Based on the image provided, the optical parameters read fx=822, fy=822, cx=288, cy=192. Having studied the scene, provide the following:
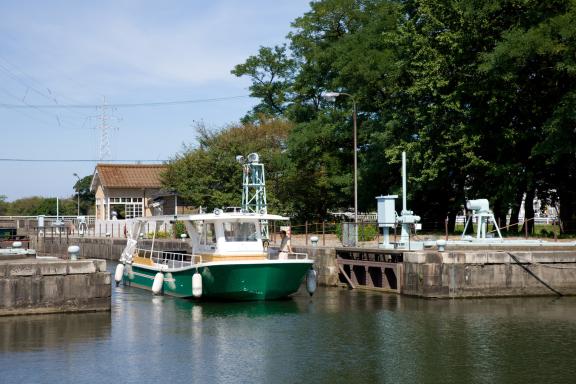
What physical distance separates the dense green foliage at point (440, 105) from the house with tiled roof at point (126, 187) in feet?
87.8

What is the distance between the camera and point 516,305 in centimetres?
2914

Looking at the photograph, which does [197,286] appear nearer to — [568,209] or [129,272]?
[129,272]

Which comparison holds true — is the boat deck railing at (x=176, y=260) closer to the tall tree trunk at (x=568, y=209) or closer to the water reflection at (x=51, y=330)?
the water reflection at (x=51, y=330)

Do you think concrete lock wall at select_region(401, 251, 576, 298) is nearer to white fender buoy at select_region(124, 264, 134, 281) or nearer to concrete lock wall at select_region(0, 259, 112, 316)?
concrete lock wall at select_region(0, 259, 112, 316)

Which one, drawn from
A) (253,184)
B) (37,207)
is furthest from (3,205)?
(253,184)

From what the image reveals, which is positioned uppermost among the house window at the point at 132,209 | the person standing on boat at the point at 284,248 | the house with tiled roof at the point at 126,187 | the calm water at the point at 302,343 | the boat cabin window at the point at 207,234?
the house with tiled roof at the point at 126,187

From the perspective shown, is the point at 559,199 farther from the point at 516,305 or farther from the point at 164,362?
the point at 164,362

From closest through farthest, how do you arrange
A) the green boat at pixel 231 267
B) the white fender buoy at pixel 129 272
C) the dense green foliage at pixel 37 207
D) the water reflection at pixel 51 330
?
the water reflection at pixel 51 330, the green boat at pixel 231 267, the white fender buoy at pixel 129 272, the dense green foliage at pixel 37 207

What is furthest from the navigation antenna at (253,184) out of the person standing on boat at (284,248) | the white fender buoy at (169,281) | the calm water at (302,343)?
the calm water at (302,343)

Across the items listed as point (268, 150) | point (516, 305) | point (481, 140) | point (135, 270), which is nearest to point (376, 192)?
point (481, 140)

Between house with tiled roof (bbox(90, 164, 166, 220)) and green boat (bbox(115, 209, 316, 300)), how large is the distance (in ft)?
171

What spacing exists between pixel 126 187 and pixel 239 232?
5611 cm

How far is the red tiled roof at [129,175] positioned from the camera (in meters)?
85.1

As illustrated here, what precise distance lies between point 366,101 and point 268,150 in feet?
43.4
